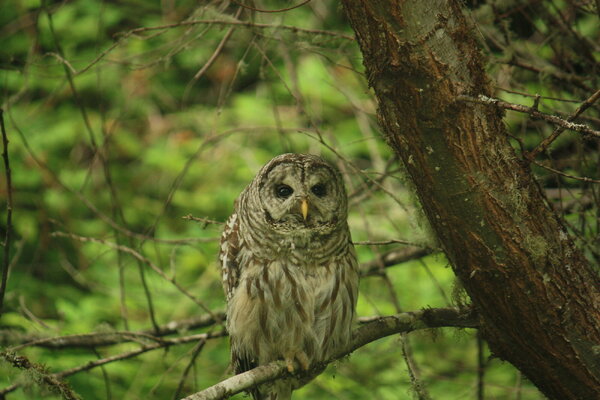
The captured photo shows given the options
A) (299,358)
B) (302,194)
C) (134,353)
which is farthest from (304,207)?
(134,353)

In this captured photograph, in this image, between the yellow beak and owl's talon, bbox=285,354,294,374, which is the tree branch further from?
the yellow beak

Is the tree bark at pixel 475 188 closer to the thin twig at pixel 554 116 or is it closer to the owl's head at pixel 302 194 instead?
the thin twig at pixel 554 116

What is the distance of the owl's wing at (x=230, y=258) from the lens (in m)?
3.28

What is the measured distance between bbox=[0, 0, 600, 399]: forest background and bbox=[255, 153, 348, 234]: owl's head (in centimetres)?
13

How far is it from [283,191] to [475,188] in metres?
1.18

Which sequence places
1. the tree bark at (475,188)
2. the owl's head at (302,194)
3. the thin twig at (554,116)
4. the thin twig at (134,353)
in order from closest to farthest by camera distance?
the thin twig at (554,116) < the tree bark at (475,188) < the thin twig at (134,353) < the owl's head at (302,194)

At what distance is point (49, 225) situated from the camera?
18.1 feet

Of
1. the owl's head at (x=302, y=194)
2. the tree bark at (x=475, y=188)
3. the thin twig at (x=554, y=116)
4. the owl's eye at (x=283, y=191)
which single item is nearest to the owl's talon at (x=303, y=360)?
the owl's head at (x=302, y=194)

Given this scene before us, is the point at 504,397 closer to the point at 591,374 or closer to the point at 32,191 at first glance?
the point at 591,374

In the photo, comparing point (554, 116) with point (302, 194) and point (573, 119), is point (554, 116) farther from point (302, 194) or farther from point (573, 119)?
point (302, 194)

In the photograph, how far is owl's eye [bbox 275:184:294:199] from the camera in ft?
10.7

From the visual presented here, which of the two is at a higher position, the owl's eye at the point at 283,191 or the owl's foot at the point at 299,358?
the owl's eye at the point at 283,191

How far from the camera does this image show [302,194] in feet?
10.3

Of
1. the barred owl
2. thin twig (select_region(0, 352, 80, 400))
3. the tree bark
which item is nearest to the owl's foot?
the barred owl
